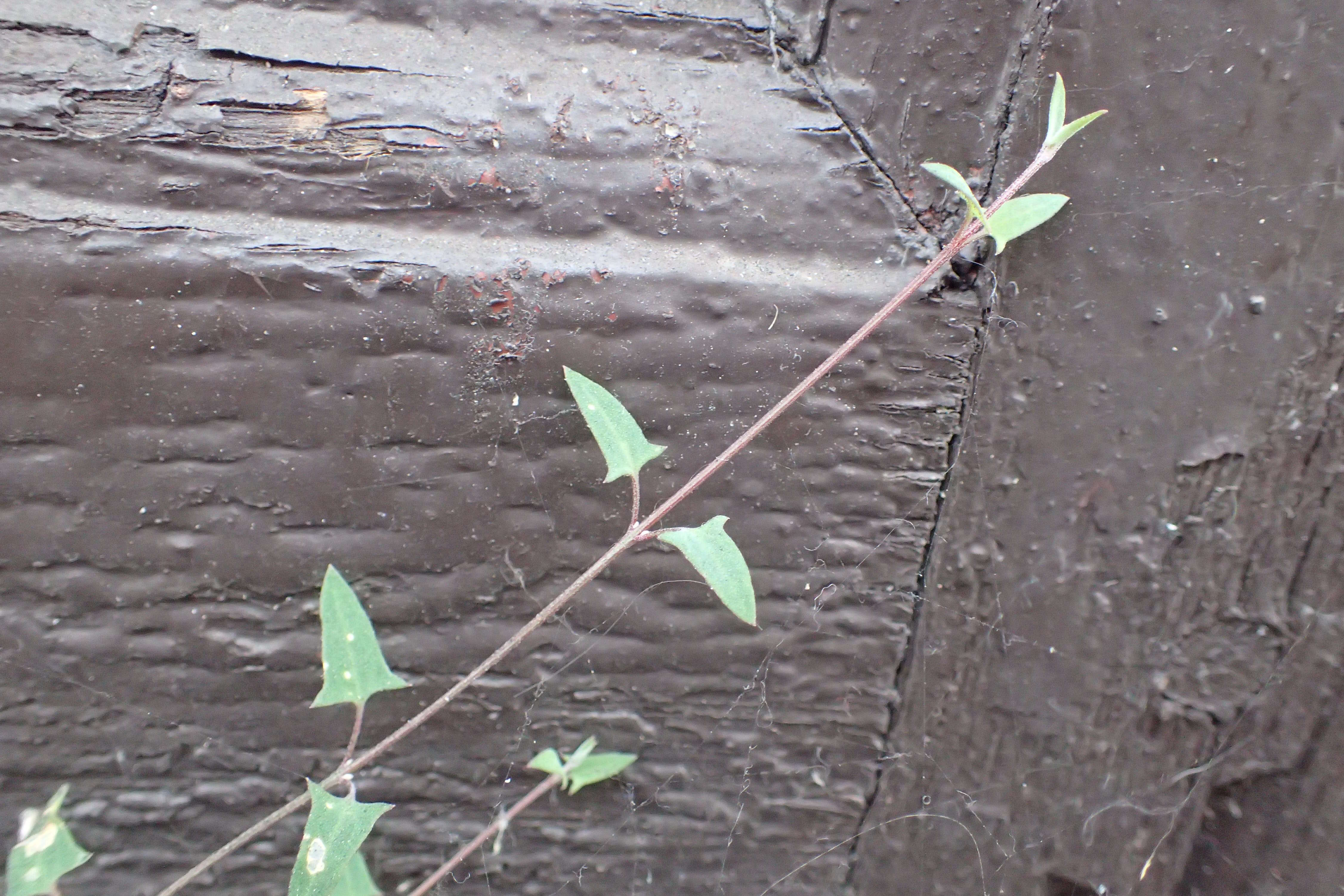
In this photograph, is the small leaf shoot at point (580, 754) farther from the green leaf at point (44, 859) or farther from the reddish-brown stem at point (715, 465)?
the green leaf at point (44, 859)

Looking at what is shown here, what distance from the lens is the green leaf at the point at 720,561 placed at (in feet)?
1.14

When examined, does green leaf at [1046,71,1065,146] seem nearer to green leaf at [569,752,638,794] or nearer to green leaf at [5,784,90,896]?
green leaf at [569,752,638,794]

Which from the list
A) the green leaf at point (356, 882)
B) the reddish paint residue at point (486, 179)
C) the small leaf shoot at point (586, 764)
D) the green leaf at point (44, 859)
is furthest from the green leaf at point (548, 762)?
the reddish paint residue at point (486, 179)

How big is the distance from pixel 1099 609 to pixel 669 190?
1.14ft

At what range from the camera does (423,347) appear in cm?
41

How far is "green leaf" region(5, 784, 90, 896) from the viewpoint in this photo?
0.39 metres

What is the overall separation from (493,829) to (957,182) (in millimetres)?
450

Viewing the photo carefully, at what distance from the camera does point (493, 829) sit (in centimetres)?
49

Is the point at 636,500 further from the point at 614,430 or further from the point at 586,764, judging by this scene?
→ the point at 586,764

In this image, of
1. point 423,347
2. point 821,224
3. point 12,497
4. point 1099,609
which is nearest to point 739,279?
point 821,224

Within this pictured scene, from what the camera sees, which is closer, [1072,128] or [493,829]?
[1072,128]

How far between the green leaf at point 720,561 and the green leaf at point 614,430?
1.5 inches

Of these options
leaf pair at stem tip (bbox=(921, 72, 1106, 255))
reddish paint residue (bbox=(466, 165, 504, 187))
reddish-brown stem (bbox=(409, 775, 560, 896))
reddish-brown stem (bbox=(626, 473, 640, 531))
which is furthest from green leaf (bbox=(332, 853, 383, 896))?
leaf pair at stem tip (bbox=(921, 72, 1106, 255))

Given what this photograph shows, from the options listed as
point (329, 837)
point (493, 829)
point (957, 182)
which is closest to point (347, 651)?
point (329, 837)
